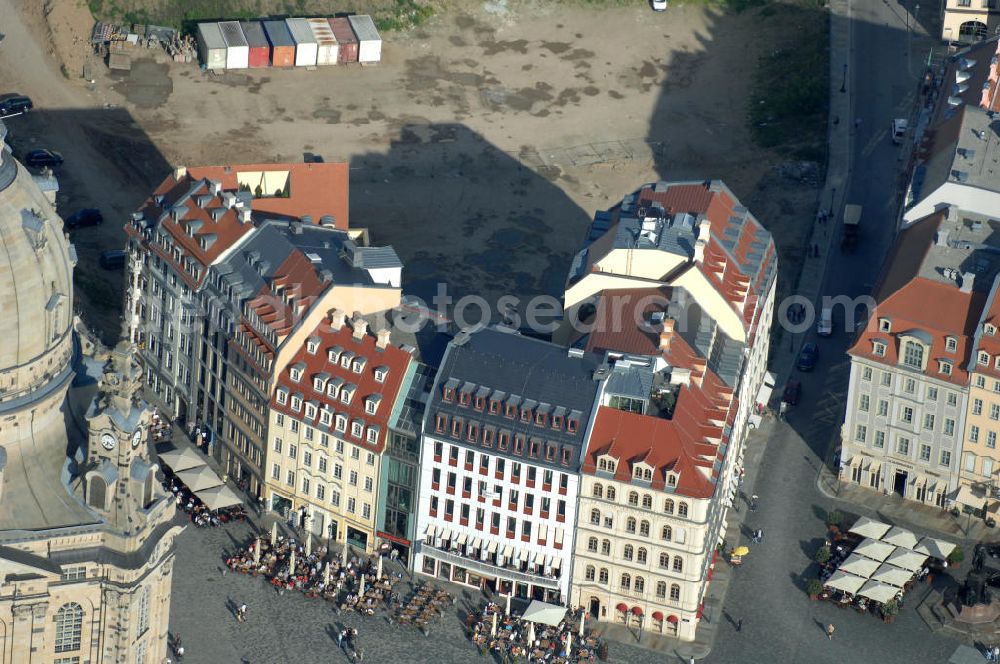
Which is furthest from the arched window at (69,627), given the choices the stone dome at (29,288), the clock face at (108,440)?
the stone dome at (29,288)

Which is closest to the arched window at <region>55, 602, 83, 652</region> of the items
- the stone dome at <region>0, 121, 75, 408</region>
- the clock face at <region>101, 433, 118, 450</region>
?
the clock face at <region>101, 433, 118, 450</region>

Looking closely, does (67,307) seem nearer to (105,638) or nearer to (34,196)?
(34,196)

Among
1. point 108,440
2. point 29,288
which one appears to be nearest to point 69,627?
point 108,440

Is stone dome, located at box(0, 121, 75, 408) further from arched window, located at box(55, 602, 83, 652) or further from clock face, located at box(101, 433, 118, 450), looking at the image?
arched window, located at box(55, 602, 83, 652)

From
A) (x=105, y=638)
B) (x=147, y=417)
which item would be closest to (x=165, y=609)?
(x=105, y=638)

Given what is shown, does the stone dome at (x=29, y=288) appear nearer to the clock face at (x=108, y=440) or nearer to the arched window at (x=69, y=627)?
the clock face at (x=108, y=440)

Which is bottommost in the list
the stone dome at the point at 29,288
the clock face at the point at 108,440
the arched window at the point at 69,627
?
the arched window at the point at 69,627
